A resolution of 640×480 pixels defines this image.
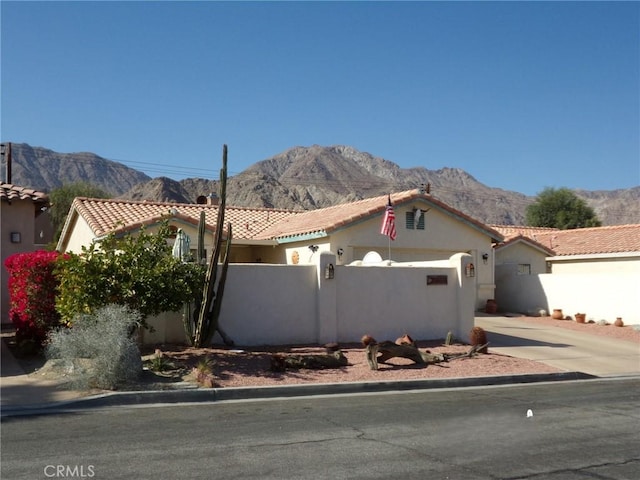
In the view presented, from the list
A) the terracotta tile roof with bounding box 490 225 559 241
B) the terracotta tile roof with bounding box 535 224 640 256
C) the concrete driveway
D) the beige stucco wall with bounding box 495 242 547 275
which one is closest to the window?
the concrete driveway

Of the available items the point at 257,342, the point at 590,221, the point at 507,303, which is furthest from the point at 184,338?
the point at 590,221

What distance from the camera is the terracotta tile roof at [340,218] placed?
24172 millimetres

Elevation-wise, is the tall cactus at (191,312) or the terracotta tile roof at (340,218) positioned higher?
the terracotta tile roof at (340,218)

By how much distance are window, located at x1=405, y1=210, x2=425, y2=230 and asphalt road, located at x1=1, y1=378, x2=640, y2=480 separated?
→ 14.1 m

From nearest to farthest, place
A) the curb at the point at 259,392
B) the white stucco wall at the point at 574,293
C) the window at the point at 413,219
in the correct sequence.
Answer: the curb at the point at 259,392 → the white stucco wall at the point at 574,293 → the window at the point at 413,219

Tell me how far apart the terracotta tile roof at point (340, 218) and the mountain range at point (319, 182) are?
66624 millimetres

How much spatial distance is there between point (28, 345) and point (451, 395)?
880 cm

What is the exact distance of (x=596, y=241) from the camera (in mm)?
32969

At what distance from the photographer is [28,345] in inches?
585

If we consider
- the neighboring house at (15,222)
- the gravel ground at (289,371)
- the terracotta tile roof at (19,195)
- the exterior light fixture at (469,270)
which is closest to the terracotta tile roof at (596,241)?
the exterior light fixture at (469,270)

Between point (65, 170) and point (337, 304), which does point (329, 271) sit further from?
point (65, 170)

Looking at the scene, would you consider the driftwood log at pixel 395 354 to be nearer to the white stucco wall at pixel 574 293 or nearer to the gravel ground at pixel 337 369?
the gravel ground at pixel 337 369

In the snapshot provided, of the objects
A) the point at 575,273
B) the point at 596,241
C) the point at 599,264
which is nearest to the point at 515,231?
the point at 596,241

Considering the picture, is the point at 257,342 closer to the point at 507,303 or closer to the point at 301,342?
the point at 301,342
